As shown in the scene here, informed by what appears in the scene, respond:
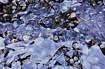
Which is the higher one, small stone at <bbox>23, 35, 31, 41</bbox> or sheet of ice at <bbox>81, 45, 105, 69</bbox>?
small stone at <bbox>23, 35, 31, 41</bbox>

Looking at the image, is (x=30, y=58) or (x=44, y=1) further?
(x=44, y=1)

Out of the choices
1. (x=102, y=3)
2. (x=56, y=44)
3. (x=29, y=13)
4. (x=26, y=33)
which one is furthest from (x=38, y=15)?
(x=102, y=3)

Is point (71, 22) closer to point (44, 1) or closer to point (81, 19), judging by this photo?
point (81, 19)

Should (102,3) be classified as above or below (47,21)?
above

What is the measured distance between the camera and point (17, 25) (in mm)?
766

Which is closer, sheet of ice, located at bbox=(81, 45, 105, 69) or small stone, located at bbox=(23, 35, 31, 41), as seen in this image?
sheet of ice, located at bbox=(81, 45, 105, 69)

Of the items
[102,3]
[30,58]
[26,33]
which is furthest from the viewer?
[102,3]

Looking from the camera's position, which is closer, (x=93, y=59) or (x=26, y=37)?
(x=93, y=59)

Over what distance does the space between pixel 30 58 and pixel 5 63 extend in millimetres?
159

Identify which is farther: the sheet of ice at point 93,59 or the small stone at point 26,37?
the small stone at point 26,37

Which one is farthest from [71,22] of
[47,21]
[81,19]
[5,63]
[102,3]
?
[5,63]

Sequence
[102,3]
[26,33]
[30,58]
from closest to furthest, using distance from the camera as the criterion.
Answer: [30,58] < [26,33] < [102,3]

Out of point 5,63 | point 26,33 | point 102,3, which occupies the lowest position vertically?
point 5,63

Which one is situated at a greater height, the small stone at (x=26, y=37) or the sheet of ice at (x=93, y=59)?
the small stone at (x=26, y=37)
